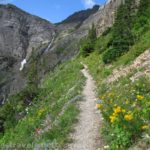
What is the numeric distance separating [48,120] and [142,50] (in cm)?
1058

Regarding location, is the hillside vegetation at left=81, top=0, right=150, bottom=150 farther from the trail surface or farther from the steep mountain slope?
the steep mountain slope

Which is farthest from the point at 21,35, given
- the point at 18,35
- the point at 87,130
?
the point at 87,130

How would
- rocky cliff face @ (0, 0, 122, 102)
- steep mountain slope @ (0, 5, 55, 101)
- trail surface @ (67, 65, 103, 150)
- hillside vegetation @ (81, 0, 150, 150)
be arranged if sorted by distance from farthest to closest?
1. steep mountain slope @ (0, 5, 55, 101)
2. rocky cliff face @ (0, 0, 122, 102)
3. trail surface @ (67, 65, 103, 150)
4. hillside vegetation @ (81, 0, 150, 150)

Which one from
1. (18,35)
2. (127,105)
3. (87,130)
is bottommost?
(87,130)

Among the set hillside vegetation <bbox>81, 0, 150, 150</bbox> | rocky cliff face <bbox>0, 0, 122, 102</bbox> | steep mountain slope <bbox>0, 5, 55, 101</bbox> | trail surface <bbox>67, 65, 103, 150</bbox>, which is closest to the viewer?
hillside vegetation <bbox>81, 0, 150, 150</bbox>

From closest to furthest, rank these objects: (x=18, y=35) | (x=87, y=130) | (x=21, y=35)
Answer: (x=87, y=130)
(x=18, y=35)
(x=21, y=35)

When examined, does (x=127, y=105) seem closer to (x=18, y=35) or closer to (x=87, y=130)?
(x=87, y=130)

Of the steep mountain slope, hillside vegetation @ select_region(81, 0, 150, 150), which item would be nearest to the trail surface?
hillside vegetation @ select_region(81, 0, 150, 150)

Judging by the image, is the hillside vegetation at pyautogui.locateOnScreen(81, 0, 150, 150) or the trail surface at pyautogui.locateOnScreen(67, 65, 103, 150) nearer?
the hillside vegetation at pyautogui.locateOnScreen(81, 0, 150, 150)

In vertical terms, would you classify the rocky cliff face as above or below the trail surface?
above

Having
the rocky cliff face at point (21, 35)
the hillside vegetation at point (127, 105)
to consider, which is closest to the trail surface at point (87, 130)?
the hillside vegetation at point (127, 105)

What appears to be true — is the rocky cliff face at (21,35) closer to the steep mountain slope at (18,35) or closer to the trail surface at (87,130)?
the steep mountain slope at (18,35)

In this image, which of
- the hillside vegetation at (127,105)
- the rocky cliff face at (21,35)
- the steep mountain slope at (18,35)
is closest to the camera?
the hillside vegetation at (127,105)

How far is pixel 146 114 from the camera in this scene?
38.4 ft
